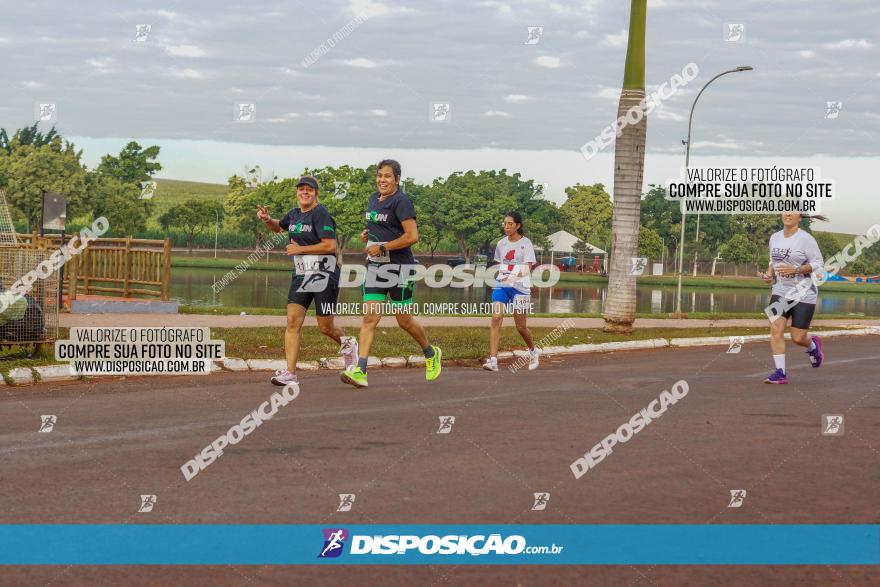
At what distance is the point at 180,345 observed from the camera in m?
12.8

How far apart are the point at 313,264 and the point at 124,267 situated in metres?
14.5

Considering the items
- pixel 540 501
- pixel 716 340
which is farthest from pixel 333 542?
pixel 716 340

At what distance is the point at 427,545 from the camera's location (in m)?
4.93

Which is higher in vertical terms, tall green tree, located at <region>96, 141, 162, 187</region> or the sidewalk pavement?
tall green tree, located at <region>96, 141, 162, 187</region>

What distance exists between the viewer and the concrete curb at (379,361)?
1124 cm

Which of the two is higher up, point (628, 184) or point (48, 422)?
point (628, 184)

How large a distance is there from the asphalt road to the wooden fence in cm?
1216

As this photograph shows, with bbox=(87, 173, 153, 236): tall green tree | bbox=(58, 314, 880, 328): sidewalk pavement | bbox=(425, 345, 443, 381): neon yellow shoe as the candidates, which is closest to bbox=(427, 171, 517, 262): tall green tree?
bbox=(87, 173, 153, 236): tall green tree

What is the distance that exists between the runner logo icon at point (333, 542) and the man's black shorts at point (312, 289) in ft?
19.1

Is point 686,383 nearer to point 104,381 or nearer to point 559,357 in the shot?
point 559,357

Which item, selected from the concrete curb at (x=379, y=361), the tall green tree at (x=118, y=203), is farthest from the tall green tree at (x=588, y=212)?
the concrete curb at (x=379, y=361)

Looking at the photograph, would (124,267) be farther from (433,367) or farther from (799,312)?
(799,312)

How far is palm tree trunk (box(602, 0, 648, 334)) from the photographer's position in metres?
18.8

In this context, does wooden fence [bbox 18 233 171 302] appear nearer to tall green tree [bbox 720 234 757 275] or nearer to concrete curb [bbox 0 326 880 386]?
concrete curb [bbox 0 326 880 386]
